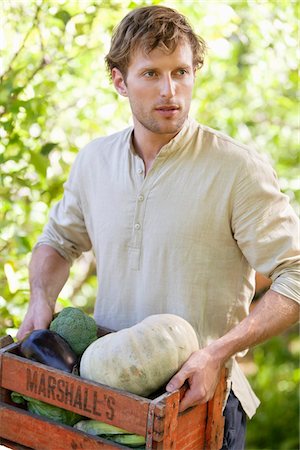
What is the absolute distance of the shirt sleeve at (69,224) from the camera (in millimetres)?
2863

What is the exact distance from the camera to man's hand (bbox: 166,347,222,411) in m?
2.03

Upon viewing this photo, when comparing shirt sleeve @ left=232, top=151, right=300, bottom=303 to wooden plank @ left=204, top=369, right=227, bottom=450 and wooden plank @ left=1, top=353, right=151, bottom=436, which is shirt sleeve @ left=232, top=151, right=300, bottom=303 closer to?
wooden plank @ left=204, top=369, right=227, bottom=450

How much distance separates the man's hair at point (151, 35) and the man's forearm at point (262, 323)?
83cm

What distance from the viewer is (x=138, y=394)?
2041 mm

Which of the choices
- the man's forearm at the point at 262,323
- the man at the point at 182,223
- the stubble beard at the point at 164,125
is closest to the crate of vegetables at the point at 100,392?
the man's forearm at the point at 262,323

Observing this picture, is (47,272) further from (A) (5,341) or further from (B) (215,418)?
(B) (215,418)

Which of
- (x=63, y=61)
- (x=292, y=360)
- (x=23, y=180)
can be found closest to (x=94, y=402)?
(x=23, y=180)

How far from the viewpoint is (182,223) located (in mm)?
2459

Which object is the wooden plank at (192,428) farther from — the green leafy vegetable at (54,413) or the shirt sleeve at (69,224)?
the shirt sleeve at (69,224)

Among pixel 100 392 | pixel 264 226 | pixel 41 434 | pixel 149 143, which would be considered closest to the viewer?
pixel 100 392

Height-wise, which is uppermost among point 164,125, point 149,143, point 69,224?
point 164,125

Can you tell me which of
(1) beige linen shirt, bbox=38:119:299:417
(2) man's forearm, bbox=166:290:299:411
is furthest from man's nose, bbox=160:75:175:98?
(2) man's forearm, bbox=166:290:299:411

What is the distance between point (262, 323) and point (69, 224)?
889 millimetres

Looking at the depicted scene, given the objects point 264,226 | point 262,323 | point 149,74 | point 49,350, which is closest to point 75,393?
point 49,350
